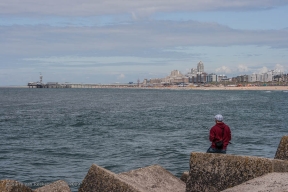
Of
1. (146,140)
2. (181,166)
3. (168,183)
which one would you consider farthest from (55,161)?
(168,183)

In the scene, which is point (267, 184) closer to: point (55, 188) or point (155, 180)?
point (155, 180)

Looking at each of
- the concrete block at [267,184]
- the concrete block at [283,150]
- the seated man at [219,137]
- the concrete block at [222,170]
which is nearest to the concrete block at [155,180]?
the seated man at [219,137]

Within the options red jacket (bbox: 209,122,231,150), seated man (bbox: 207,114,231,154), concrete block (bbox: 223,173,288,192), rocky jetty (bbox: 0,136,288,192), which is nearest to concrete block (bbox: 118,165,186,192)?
seated man (bbox: 207,114,231,154)

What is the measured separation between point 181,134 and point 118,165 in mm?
12777

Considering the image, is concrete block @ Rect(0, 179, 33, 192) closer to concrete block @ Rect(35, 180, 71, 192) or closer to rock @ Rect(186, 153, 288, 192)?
concrete block @ Rect(35, 180, 71, 192)

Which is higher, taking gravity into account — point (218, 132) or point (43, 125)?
point (218, 132)

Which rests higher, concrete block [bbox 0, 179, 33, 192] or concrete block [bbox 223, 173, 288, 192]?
concrete block [bbox 223, 173, 288, 192]

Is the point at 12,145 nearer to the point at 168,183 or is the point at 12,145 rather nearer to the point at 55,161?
the point at 55,161

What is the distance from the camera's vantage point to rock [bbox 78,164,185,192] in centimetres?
820

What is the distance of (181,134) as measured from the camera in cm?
3108

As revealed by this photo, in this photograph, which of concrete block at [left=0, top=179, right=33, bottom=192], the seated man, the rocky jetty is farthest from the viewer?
the seated man

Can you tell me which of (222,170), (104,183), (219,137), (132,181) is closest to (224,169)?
(222,170)

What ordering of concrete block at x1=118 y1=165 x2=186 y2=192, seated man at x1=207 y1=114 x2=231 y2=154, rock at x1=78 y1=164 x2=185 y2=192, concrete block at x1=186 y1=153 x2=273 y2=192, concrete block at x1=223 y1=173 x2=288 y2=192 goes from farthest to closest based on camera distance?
seated man at x1=207 y1=114 x2=231 y2=154 → concrete block at x1=118 y1=165 x2=186 y2=192 → concrete block at x1=186 y1=153 x2=273 y2=192 → rock at x1=78 y1=164 x2=185 y2=192 → concrete block at x1=223 y1=173 x2=288 y2=192

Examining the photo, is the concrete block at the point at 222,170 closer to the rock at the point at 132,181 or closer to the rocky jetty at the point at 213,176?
the rocky jetty at the point at 213,176
